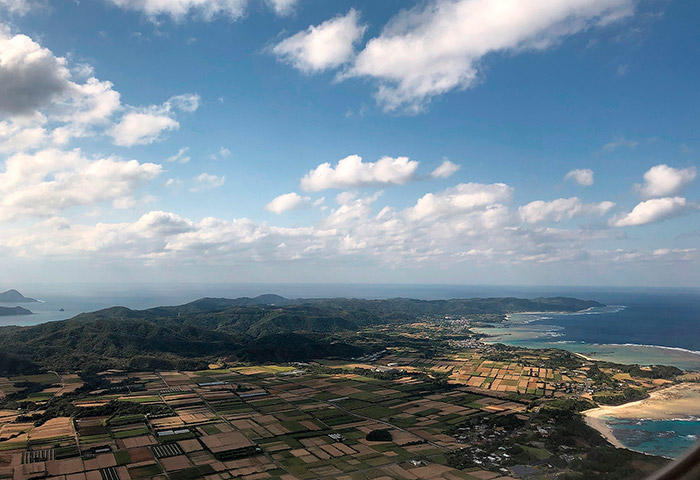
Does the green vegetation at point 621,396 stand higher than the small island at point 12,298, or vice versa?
the small island at point 12,298

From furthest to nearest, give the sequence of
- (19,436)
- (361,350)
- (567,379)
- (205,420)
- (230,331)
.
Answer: (230,331), (361,350), (567,379), (205,420), (19,436)

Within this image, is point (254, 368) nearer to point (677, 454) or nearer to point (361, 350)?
point (361, 350)

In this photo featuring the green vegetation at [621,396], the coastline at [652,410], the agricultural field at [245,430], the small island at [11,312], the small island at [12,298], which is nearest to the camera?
the agricultural field at [245,430]

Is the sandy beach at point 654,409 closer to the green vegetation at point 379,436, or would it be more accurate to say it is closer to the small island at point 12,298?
the green vegetation at point 379,436

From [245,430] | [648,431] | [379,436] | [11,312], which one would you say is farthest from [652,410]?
[11,312]

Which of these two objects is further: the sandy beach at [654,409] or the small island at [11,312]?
the small island at [11,312]

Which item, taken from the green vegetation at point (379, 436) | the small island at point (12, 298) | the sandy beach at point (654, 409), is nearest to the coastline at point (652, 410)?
the sandy beach at point (654, 409)

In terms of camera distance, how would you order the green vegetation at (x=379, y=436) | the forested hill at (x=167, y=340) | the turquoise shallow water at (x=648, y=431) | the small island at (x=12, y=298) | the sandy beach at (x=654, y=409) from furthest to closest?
the small island at (x=12, y=298) < the forested hill at (x=167, y=340) < the sandy beach at (x=654, y=409) < the green vegetation at (x=379, y=436) < the turquoise shallow water at (x=648, y=431)

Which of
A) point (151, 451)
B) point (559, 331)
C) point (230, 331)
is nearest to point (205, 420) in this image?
point (151, 451)
